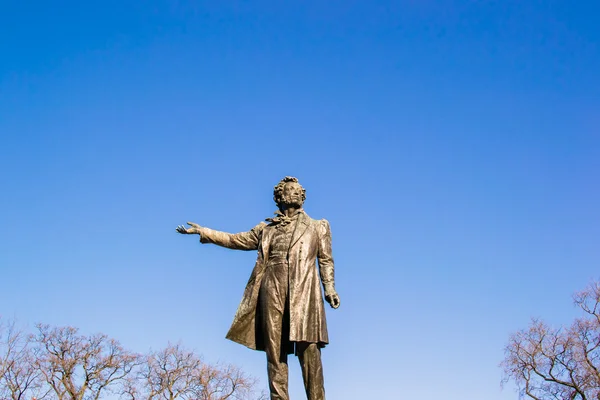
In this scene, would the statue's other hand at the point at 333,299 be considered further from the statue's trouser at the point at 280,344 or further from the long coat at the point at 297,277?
the statue's trouser at the point at 280,344

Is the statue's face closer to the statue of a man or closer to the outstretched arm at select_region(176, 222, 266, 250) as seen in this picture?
the statue of a man

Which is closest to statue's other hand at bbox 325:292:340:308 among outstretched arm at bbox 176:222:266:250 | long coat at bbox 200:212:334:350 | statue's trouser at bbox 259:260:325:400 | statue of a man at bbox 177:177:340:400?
statue of a man at bbox 177:177:340:400

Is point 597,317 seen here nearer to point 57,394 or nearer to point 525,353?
point 525,353

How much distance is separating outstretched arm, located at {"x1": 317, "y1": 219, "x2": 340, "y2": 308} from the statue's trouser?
573 mm

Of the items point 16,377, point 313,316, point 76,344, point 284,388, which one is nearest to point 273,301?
point 313,316

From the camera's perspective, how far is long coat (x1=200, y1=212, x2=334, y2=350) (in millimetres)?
8438

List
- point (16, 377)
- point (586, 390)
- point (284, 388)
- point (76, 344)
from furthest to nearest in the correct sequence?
point (76, 344) < point (16, 377) < point (586, 390) < point (284, 388)

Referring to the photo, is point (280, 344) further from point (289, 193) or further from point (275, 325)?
point (289, 193)

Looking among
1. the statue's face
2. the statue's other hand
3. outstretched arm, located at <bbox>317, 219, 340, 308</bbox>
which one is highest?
the statue's face

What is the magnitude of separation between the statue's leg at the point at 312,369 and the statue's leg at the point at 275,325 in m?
0.23

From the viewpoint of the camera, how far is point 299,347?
333 inches

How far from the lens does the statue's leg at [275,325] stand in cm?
823

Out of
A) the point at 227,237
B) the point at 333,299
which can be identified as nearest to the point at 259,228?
the point at 227,237

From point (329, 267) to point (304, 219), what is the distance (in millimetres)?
742
